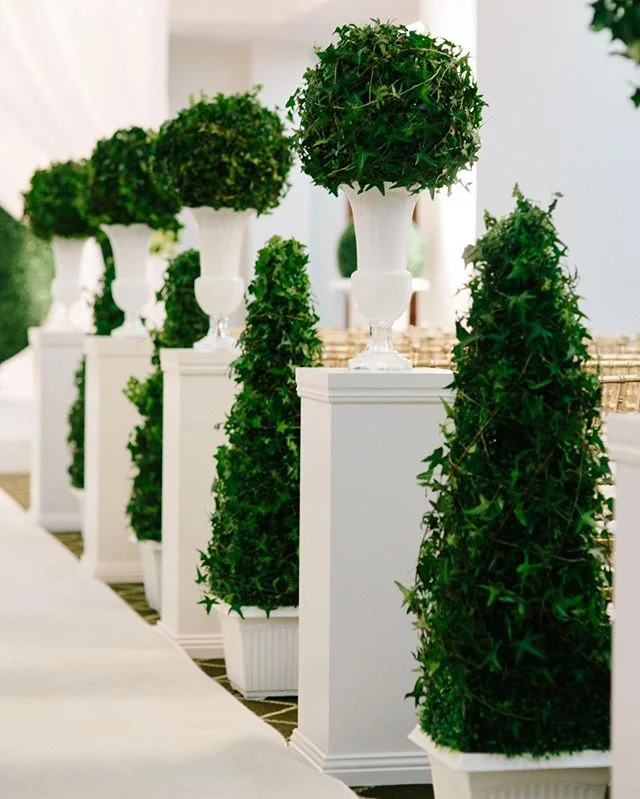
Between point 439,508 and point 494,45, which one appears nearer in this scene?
point 439,508

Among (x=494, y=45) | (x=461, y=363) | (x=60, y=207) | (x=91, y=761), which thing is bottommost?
(x=91, y=761)

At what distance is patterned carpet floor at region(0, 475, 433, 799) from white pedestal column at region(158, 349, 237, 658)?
0.46ft

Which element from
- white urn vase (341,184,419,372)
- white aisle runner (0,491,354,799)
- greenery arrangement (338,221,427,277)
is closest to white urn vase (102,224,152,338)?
white aisle runner (0,491,354,799)

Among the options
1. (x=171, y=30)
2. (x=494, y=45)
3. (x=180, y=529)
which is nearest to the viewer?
(x=180, y=529)

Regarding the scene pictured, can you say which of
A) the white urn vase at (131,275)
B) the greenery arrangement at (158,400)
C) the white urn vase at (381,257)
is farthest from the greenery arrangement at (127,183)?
the white urn vase at (381,257)

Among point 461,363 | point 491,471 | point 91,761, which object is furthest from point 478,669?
point 91,761

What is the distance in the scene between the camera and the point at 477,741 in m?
3.27

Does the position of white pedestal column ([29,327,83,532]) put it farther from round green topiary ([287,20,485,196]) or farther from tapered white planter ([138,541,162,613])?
round green topiary ([287,20,485,196])

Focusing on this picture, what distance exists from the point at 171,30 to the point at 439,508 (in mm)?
11250

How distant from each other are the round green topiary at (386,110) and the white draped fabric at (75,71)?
346 inches

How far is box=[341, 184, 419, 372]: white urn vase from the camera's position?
423 centimetres

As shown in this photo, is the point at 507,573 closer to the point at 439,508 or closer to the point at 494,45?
the point at 439,508

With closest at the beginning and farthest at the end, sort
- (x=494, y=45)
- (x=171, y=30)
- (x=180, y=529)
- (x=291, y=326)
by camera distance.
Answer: (x=291, y=326), (x=180, y=529), (x=494, y=45), (x=171, y=30)

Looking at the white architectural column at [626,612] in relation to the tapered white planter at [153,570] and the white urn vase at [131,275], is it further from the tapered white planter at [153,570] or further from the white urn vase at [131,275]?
the white urn vase at [131,275]
